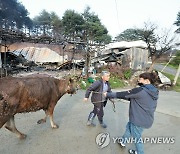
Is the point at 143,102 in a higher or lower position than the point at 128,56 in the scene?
lower

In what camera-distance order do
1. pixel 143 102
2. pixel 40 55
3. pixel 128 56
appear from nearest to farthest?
1. pixel 143 102
2. pixel 128 56
3. pixel 40 55

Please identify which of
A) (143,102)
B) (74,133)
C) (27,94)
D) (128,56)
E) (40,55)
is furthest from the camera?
(40,55)

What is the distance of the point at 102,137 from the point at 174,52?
24.8 m

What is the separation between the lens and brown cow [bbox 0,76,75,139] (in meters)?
3.39

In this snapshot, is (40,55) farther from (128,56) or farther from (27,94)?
(27,94)

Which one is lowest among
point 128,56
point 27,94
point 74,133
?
point 74,133

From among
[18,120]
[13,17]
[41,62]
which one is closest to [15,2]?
[13,17]

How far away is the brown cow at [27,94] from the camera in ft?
11.1

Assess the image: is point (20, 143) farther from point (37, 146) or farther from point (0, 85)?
point (0, 85)

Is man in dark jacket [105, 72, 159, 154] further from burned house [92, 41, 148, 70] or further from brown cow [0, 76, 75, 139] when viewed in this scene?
burned house [92, 41, 148, 70]

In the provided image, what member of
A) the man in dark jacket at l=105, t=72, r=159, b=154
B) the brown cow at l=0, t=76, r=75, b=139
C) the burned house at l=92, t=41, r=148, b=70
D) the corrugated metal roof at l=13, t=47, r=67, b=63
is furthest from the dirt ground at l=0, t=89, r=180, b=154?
the corrugated metal roof at l=13, t=47, r=67, b=63

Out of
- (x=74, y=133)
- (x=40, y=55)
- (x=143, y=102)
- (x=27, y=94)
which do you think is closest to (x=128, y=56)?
(x=40, y=55)

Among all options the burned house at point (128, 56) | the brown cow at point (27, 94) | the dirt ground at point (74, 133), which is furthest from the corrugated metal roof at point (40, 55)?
the brown cow at point (27, 94)

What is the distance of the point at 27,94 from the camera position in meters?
3.78
